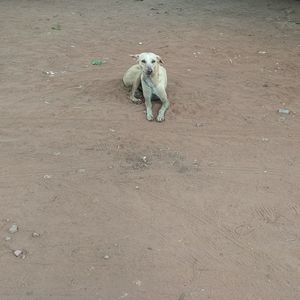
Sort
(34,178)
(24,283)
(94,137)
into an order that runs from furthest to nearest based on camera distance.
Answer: (94,137), (34,178), (24,283)

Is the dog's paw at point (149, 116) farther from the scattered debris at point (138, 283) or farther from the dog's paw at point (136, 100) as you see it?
the scattered debris at point (138, 283)

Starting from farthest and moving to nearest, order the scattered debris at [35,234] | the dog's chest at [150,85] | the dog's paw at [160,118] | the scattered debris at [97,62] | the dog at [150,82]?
the scattered debris at [97,62] → the dog's chest at [150,85] → the dog at [150,82] → the dog's paw at [160,118] → the scattered debris at [35,234]

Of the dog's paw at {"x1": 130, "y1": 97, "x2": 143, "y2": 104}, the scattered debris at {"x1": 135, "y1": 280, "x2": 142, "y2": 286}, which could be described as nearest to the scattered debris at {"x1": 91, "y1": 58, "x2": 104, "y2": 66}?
the dog's paw at {"x1": 130, "y1": 97, "x2": 143, "y2": 104}

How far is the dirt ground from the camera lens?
11.7 feet

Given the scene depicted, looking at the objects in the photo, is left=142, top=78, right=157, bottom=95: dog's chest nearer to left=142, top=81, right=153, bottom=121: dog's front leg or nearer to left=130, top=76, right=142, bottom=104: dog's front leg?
left=142, top=81, right=153, bottom=121: dog's front leg

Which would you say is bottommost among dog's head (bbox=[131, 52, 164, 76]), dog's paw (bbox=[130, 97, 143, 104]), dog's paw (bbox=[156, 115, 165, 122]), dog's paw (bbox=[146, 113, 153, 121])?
dog's paw (bbox=[130, 97, 143, 104])

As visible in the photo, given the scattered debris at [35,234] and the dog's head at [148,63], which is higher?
the dog's head at [148,63]

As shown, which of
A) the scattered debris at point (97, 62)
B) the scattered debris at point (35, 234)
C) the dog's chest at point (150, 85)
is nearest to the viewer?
the scattered debris at point (35, 234)

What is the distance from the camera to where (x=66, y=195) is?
4.41 meters

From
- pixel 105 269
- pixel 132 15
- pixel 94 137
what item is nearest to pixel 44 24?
pixel 132 15

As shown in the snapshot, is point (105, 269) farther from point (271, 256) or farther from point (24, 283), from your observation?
point (271, 256)

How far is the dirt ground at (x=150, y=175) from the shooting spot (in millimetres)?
3566

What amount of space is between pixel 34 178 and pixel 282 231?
94.8 inches

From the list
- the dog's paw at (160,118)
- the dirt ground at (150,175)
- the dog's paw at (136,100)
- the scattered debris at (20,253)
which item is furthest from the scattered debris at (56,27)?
the scattered debris at (20,253)
